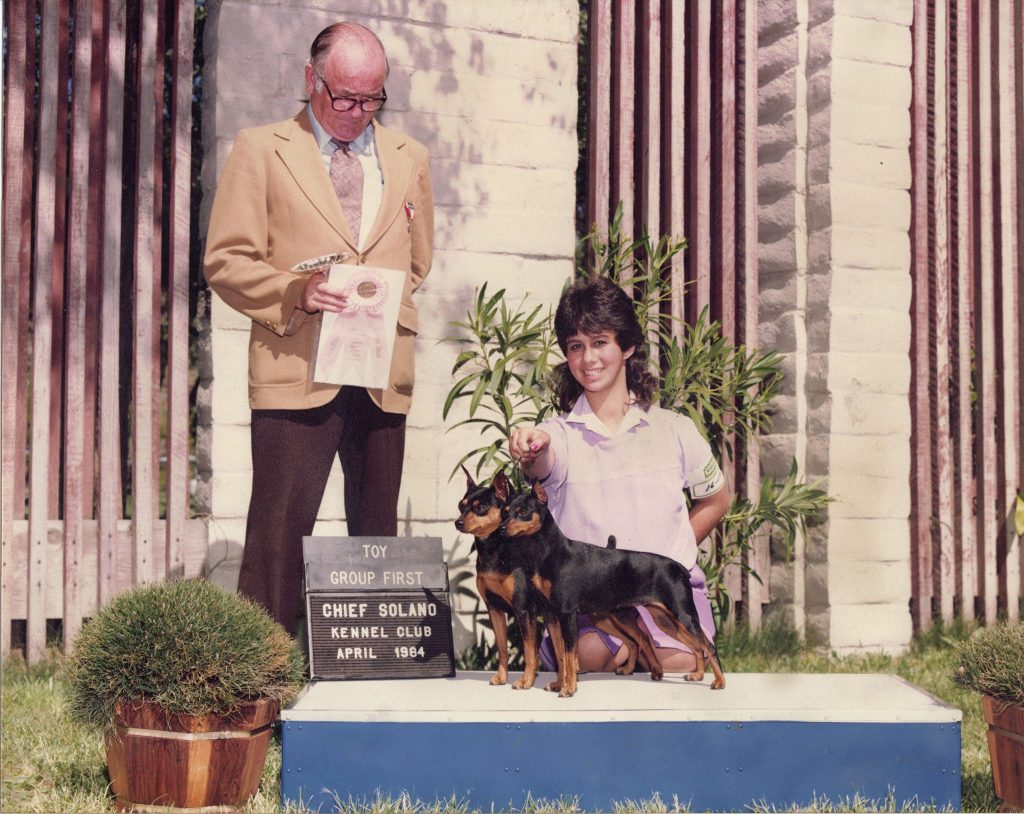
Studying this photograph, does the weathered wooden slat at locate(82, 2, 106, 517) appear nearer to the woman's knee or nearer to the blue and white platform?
the blue and white platform

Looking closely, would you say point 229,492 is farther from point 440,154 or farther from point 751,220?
point 751,220

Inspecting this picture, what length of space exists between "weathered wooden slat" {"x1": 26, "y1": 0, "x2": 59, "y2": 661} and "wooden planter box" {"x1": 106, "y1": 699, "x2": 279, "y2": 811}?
6.62 ft

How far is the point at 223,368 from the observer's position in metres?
4.77

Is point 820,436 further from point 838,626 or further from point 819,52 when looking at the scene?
point 819,52

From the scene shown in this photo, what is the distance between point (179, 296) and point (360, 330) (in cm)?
151

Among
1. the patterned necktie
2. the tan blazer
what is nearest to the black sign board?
the tan blazer

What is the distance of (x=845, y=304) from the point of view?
559 centimetres

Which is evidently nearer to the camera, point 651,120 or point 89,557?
point 89,557

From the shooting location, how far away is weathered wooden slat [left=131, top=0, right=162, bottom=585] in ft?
16.1

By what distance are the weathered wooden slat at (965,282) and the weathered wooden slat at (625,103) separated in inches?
71.8

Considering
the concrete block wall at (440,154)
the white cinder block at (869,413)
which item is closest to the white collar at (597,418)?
the concrete block wall at (440,154)

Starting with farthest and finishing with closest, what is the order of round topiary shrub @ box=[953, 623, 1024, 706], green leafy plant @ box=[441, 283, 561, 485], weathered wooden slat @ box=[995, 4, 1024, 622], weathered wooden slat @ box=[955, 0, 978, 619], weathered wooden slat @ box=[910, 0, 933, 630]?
weathered wooden slat @ box=[995, 4, 1024, 622] < weathered wooden slat @ box=[955, 0, 978, 619] < weathered wooden slat @ box=[910, 0, 933, 630] < green leafy plant @ box=[441, 283, 561, 485] < round topiary shrub @ box=[953, 623, 1024, 706]

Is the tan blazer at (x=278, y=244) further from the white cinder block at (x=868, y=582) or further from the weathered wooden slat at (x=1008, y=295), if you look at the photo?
the weathered wooden slat at (x=1008, y=295)

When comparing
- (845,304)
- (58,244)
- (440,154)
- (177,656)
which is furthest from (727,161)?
(177,656)
